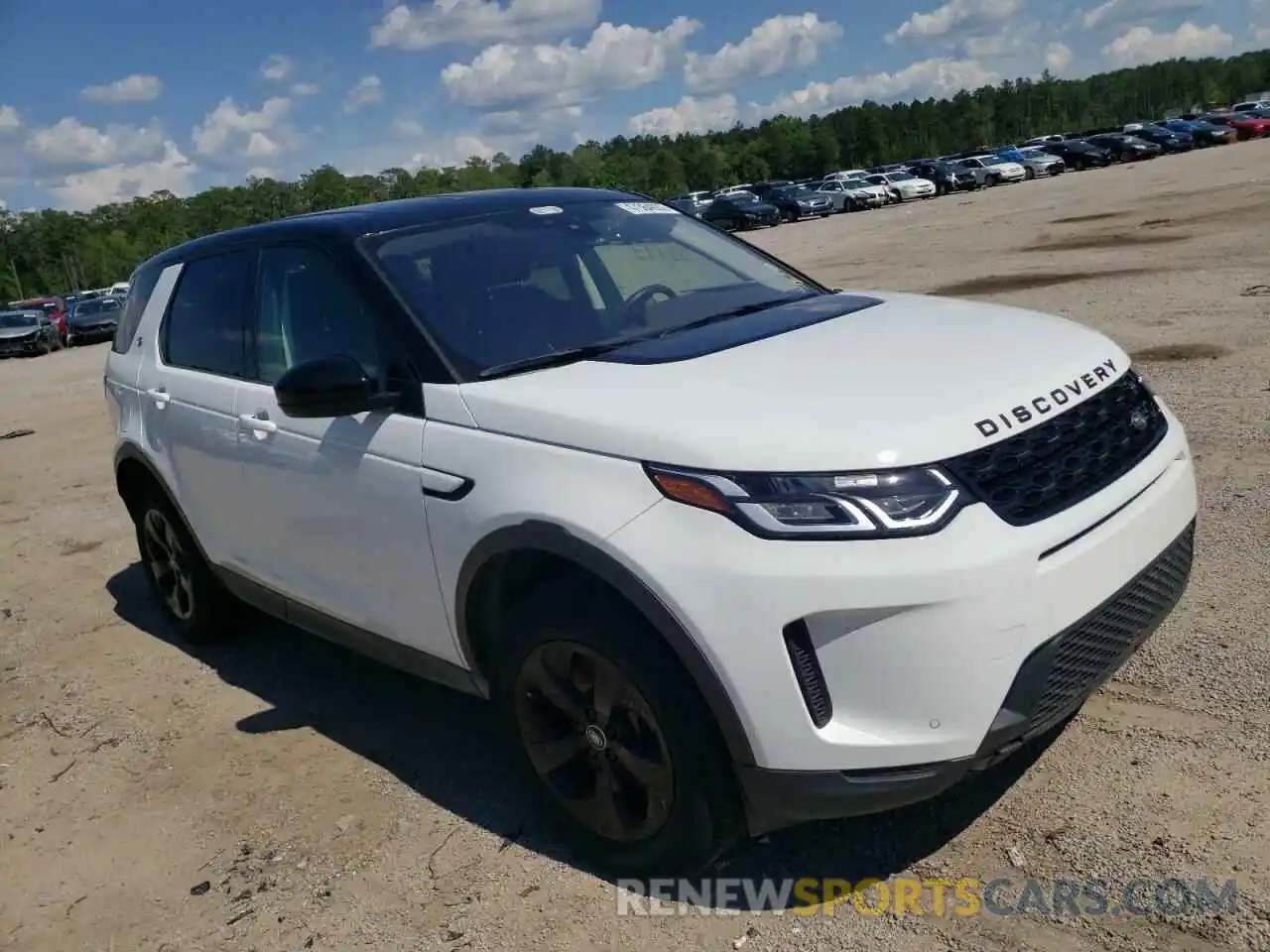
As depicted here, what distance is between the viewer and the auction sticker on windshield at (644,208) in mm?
4597

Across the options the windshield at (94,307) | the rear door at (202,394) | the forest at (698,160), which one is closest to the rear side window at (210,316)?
the rear door at (202,394)

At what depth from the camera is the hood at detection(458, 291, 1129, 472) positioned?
2.70 meters

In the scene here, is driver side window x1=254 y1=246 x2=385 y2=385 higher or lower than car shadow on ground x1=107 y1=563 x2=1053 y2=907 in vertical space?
higher

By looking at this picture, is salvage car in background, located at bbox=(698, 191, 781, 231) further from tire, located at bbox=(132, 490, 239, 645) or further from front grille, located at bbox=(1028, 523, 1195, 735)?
front grille, located at bbox=(1028, 523, 1195, 735)

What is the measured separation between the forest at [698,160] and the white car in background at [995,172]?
166 feet

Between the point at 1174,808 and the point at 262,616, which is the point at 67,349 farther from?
the point at 1174,808

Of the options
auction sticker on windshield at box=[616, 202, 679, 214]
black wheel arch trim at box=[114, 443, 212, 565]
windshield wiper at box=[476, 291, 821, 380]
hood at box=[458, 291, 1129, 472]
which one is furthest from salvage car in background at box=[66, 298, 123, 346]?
hood at box=[458, 291, 1129, 472]

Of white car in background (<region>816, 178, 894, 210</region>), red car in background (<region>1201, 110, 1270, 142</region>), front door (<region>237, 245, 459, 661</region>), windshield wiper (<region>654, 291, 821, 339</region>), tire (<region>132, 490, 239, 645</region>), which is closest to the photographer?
front door (<region>237, 245, 459, 661</region>)

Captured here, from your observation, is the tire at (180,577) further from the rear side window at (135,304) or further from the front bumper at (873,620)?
the front bumper at (873,620)

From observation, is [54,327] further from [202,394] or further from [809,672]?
[809,672]

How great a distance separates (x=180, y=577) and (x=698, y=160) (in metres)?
128

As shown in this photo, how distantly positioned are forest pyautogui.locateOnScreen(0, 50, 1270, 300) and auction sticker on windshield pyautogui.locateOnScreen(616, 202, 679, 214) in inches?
3774

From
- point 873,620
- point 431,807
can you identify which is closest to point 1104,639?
point 873,620

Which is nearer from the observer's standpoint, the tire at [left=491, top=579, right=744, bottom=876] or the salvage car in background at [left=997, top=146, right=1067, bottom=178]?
the tire at [left=491, top=579, right=744, bottom=876]
